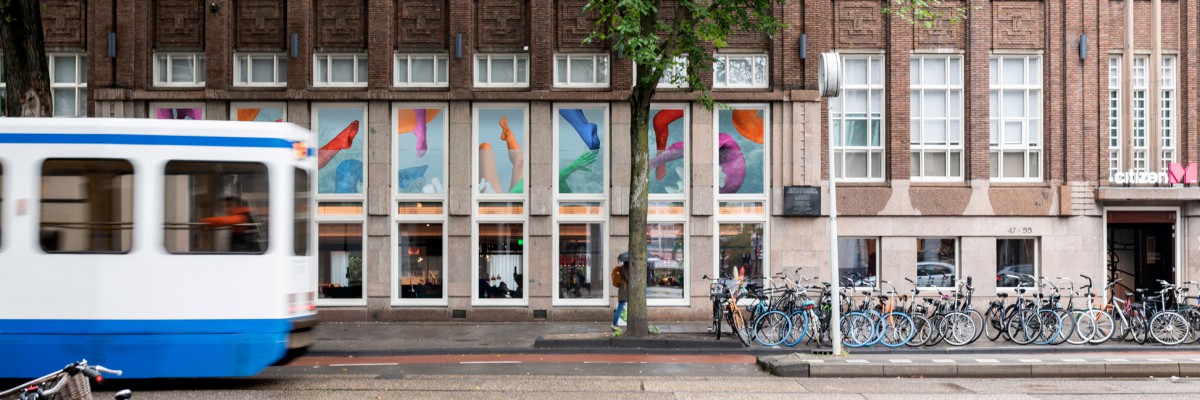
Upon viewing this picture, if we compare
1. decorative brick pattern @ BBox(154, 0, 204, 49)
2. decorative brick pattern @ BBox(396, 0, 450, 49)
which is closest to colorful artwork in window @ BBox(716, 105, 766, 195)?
decorative brick pattern @ BBox(396, 0, 450, 49)

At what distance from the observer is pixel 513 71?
2084 cm

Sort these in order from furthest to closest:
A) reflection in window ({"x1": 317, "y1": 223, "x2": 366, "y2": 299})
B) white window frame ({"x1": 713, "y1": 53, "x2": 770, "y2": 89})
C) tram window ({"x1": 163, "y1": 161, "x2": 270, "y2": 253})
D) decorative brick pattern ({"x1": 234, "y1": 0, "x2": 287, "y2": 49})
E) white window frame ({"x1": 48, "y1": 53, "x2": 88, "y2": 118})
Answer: white window frame ({"x1": 48, "y1": 53, "x2": 88, "y2": 118})
white window frame ({"x1": 713, "y1": 53, "x2": 770, "y2": 89})
decorative brick pattern ({"x1": 234, "y1": 0, "x2": 287, "y2": 49})
reflection in window ({"x1": 317, "y1": 223, "x2": 366, "y2": 299})
tram window ({"x1": 163, "y1": 161, "x2": 270, "y2": 253})

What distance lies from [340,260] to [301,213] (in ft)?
31.7

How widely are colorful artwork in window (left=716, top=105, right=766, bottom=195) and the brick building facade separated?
0.05 m

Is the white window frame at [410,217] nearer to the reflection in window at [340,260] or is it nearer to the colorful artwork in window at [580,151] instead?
the reflection in window at [340,260]

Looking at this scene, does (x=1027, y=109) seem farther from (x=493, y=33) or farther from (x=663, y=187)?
(x=493, y=33)

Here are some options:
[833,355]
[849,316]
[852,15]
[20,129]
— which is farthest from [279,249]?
[852,15]

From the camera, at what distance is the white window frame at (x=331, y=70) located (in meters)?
20.8

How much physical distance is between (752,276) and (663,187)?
9.34ft

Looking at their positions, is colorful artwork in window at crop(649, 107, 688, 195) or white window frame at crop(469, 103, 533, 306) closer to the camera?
white window frame at crop(469, 103, 533, 306)

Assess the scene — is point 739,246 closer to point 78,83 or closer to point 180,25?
point 180,25

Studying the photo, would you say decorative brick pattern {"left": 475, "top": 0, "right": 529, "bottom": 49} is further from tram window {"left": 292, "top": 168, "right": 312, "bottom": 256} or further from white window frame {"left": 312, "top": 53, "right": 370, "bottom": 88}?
tram window {"left": 292, "top": 168, "right": 312, "bottom": 256}

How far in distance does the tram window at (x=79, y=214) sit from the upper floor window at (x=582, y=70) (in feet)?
37.8

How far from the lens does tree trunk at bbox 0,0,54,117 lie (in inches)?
576
